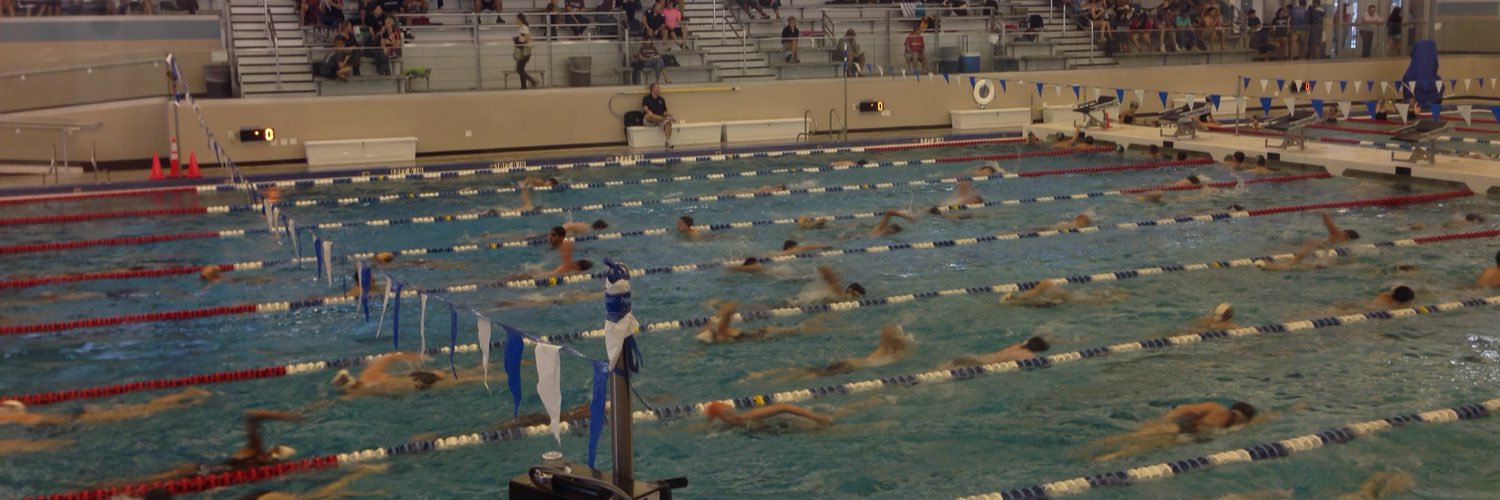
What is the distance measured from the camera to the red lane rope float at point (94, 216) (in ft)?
38.4

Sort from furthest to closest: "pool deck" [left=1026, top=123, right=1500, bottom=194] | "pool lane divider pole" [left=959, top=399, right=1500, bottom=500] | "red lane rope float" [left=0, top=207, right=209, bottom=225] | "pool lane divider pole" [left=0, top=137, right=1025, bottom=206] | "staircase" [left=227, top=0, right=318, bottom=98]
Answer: "staircase" [left=227, top=0, right=318, bottom=98], "pool lane divider pole" [left=0, top=137, right=1025, bottom=206], "pool deck" [left=1026, top=123, right=1500, bottom=194], "red lane rope float" [left=0, top=207, right=209, bottom=225], "pool lane divider pole" [left=959, top=399, right=1500, bottom=500]

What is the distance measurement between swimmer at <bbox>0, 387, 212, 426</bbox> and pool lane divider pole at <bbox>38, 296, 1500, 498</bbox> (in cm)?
105

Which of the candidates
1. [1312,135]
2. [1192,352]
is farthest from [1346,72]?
[1192,352]

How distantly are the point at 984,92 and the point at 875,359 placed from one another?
12659 millimetres

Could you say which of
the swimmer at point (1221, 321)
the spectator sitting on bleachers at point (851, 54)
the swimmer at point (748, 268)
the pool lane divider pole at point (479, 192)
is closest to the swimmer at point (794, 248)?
the swimmer at point (748, 268)

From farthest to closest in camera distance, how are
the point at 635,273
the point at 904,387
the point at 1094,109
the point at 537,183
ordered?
the point at 1094,109
the point at 537,183
the point at 635,273
the point at 904,387

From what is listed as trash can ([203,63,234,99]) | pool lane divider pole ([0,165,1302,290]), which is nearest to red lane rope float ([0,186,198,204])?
trash can ([203,63,234,99])

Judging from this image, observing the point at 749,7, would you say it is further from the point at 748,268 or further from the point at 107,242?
the point at 748,268

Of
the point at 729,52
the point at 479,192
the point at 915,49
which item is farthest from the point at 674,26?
the point at 479,192

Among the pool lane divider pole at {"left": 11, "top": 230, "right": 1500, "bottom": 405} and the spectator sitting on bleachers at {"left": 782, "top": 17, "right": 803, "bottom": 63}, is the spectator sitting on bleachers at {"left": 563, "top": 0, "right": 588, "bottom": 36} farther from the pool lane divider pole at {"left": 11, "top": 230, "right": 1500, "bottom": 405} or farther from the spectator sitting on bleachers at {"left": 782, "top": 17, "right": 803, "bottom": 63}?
the pool lane divider pole at {"left": 11, "top": 230, "right": 1500, "bottom": 405}

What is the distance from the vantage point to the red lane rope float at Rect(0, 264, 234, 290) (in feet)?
30.1

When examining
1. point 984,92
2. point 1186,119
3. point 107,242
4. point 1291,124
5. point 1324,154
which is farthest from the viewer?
point 984,92

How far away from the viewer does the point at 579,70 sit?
1688 centimetres

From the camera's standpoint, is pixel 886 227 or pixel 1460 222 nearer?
pixel 1460 222
